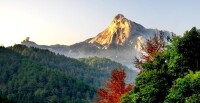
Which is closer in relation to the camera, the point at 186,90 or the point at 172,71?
the point at 186,90

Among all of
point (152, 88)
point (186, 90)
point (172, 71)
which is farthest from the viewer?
point (172, 71)

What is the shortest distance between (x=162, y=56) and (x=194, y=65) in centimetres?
298

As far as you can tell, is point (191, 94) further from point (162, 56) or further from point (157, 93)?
point (162, 56)

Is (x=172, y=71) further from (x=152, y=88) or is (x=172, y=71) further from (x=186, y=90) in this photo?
(x=186, y=90)

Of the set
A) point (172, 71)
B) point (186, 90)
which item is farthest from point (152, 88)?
point (186, 90)

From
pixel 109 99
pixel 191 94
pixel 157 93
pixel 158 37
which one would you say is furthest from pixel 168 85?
pixel 158 37

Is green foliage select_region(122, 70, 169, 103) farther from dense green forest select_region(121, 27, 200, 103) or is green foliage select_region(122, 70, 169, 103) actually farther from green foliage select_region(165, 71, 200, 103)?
green foliage select_region(165, 71, 200, 103)

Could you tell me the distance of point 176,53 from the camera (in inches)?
1183

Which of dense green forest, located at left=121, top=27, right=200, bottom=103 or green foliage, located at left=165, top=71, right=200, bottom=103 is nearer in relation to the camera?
green foliage, located at left=165, top=71, right=200, bottom=103

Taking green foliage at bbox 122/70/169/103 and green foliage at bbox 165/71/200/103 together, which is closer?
green foliage at bbox 165/71/200/103

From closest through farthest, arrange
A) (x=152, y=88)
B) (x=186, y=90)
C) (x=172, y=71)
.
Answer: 1. (x=186, y=90)
2. (x=152, y=88)
3. (x=172, y=71)

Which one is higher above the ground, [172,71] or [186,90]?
[172,71]

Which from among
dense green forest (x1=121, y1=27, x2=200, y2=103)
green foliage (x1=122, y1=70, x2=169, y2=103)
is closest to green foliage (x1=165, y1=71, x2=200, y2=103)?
dense green forest (x1=121, y1=27, x2=200, y2=103)

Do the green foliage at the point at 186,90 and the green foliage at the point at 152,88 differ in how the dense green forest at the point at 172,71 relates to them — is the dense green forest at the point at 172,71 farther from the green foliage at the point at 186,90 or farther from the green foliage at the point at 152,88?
the green foliage at the point at 186,90
